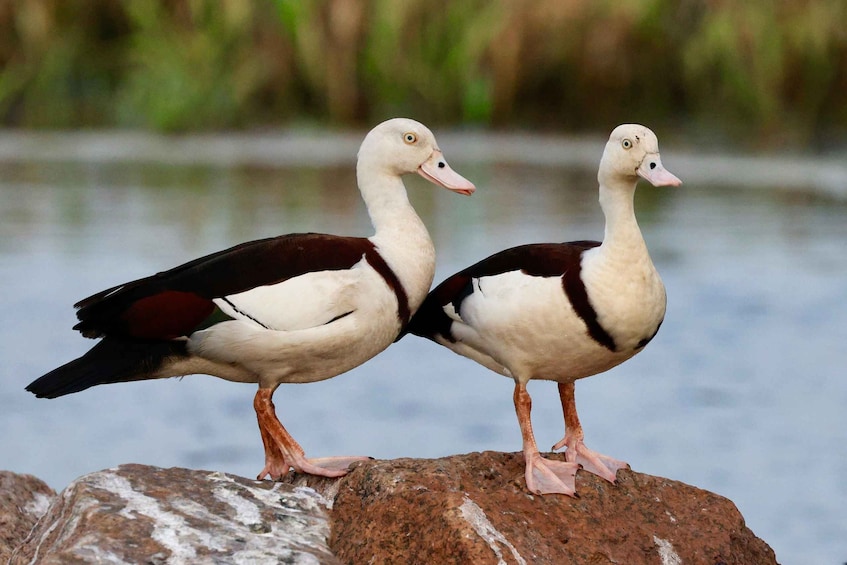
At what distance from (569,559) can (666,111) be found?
941 cm

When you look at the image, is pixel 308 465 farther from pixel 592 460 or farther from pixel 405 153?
pixel 405 153

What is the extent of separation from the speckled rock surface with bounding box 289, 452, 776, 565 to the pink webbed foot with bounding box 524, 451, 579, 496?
32 millimetres

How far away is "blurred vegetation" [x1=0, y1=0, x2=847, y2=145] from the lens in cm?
1323

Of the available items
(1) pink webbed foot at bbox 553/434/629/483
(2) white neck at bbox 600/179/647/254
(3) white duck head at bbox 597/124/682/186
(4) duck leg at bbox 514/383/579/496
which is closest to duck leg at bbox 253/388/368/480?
(4) duck leg at bbox 514/383/579/496

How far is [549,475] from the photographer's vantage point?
504 centimetres

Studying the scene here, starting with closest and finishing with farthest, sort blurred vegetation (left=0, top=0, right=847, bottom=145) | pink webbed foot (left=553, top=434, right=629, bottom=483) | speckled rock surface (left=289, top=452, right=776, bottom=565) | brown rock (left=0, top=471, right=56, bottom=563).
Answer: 1. speckled rock surface (left=289, top=452, right=776, bottom=565)
2. pink webbed foot (left=553, top=434, right=629, bottom=483)
3. brown rock (left=0, top=471, right=56, bottom=563)
4. blurred vegetation (left=0, top=0, right=847, bottom=145)

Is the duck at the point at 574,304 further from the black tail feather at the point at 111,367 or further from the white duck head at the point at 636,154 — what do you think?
the black tail feather at the point at 111,367

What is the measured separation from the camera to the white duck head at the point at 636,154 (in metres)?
5.03

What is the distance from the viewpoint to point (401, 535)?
4.72 meters

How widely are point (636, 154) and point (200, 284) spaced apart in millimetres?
1611

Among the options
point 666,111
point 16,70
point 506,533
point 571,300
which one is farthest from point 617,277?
point 16,70

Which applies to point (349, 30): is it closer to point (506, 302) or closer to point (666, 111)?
point (666, 111)

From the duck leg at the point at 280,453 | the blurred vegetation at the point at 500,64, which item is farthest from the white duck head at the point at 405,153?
the blurred vegetation at the point at 500,64

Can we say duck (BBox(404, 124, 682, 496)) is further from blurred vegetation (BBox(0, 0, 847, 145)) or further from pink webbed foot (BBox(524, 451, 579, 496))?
blurred vegetation (BBox(0, 0, 847, 145))
